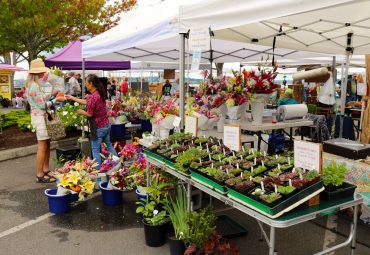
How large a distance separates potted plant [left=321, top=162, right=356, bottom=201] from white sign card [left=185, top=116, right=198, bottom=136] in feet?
5.44

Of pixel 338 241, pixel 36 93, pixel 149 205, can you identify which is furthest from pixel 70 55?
pixel 338 241

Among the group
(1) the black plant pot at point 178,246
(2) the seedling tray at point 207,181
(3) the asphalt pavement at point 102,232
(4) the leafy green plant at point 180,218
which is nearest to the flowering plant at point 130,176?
(3) the asphalt pavement at point 102,232

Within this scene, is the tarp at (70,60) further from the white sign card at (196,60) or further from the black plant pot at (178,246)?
the black plant pot at (178,246)

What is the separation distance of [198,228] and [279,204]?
0.90 meters

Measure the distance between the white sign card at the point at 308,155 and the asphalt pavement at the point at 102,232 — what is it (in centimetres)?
128

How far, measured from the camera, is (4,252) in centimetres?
344

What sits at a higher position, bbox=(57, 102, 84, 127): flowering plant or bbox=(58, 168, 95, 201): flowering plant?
bbox=(57, 102, 84, 127): flowering plant

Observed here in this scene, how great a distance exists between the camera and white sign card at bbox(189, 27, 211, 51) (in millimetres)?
3371

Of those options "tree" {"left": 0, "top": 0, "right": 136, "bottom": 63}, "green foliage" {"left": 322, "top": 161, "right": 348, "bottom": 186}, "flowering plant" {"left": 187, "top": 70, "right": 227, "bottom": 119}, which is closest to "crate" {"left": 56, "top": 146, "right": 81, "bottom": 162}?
"flowering plant" {"left": 187, "top": 70, "right": 227, "bottom": 119}

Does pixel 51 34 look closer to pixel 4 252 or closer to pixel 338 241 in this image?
pixel 4 252

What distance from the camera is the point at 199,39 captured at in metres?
3.47

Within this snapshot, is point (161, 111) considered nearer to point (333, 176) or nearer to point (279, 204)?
point (333, 176)

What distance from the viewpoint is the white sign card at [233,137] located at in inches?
126

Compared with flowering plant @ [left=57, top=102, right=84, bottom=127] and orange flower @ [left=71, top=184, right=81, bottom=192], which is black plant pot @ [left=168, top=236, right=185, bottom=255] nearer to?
orange flower @ [left=71, top=184, right=81, bottom=192]
